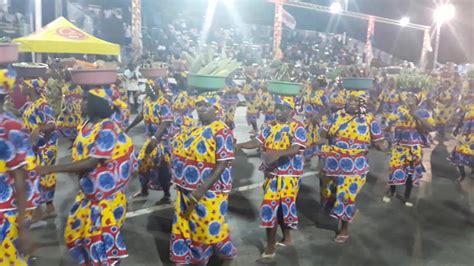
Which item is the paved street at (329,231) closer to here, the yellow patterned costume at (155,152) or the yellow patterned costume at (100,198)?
the yellow patterned costume at (155,152)

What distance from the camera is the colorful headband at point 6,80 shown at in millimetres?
3031

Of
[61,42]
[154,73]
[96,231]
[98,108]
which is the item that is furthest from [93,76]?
[61,42]

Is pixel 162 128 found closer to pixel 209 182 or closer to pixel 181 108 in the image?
pixel 181 108

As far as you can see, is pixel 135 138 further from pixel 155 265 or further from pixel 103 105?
pixel 103 105

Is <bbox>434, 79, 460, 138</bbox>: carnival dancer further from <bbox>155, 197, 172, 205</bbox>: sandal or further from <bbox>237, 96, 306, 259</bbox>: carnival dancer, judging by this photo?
<bbox>237, 96, 306, 259</bbox>: carnival dancer

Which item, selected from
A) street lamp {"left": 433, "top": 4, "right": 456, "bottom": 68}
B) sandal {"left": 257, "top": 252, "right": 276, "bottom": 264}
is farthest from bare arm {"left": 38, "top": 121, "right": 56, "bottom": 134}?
street lamp {"left": 433, "top": 4, "right": 456, "bottom": 68}

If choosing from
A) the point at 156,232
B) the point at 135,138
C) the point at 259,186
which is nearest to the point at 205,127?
the point at 156,232

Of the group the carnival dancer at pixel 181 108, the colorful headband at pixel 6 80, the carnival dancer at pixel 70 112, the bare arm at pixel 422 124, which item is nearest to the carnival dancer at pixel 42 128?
the carnival dancer at pixel 181 108

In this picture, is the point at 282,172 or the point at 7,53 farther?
the point at 282,172

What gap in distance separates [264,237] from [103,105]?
9.82 ft

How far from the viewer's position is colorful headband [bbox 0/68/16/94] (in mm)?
3031

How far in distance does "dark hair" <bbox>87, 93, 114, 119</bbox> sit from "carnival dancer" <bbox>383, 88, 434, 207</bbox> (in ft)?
16.3

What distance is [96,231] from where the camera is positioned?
3359 millimetres

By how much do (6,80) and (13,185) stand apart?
2.22 ft
